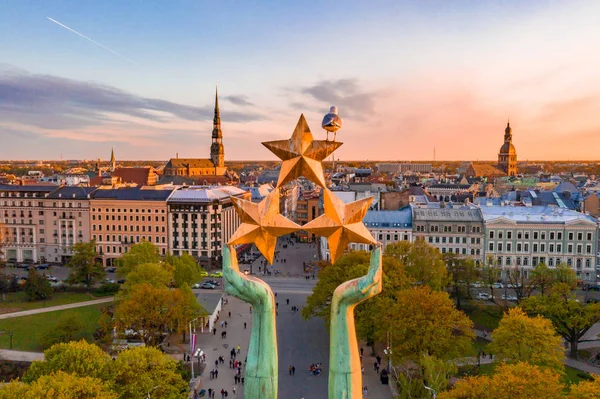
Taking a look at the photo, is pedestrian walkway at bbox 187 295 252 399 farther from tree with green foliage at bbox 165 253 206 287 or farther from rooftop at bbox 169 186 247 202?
rooftop at bbox 169 186 247 202

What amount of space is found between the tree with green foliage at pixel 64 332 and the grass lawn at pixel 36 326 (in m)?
1.49

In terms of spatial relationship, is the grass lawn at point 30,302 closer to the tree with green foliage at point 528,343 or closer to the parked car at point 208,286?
the parked car at point 208,286

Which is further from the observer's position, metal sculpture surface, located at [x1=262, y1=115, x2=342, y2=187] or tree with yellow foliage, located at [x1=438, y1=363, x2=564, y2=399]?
tree with yellow foliage, located at [x1=438, y1=363, x2=564, y2=399]

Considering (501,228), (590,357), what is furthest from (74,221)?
(590,357)

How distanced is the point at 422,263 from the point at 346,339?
162 ft

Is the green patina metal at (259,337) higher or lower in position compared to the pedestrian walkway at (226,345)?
higher

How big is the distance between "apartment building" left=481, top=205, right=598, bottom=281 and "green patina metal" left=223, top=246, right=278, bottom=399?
76114mm

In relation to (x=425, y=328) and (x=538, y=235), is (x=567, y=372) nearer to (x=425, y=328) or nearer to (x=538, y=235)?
(x=425, y=328)

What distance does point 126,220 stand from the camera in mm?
105812

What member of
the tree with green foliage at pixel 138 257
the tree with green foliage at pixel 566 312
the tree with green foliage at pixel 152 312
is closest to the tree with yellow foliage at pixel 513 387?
the tree with green foliage at pixel 566 312

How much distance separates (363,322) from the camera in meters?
53.4

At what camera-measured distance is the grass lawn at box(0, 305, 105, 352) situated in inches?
2298

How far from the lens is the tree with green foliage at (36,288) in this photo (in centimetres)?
7688

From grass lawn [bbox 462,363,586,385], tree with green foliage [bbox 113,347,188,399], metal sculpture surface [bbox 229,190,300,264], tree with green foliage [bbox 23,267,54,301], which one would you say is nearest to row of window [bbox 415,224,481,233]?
grass lawn [bbox 462,363,586,385]
